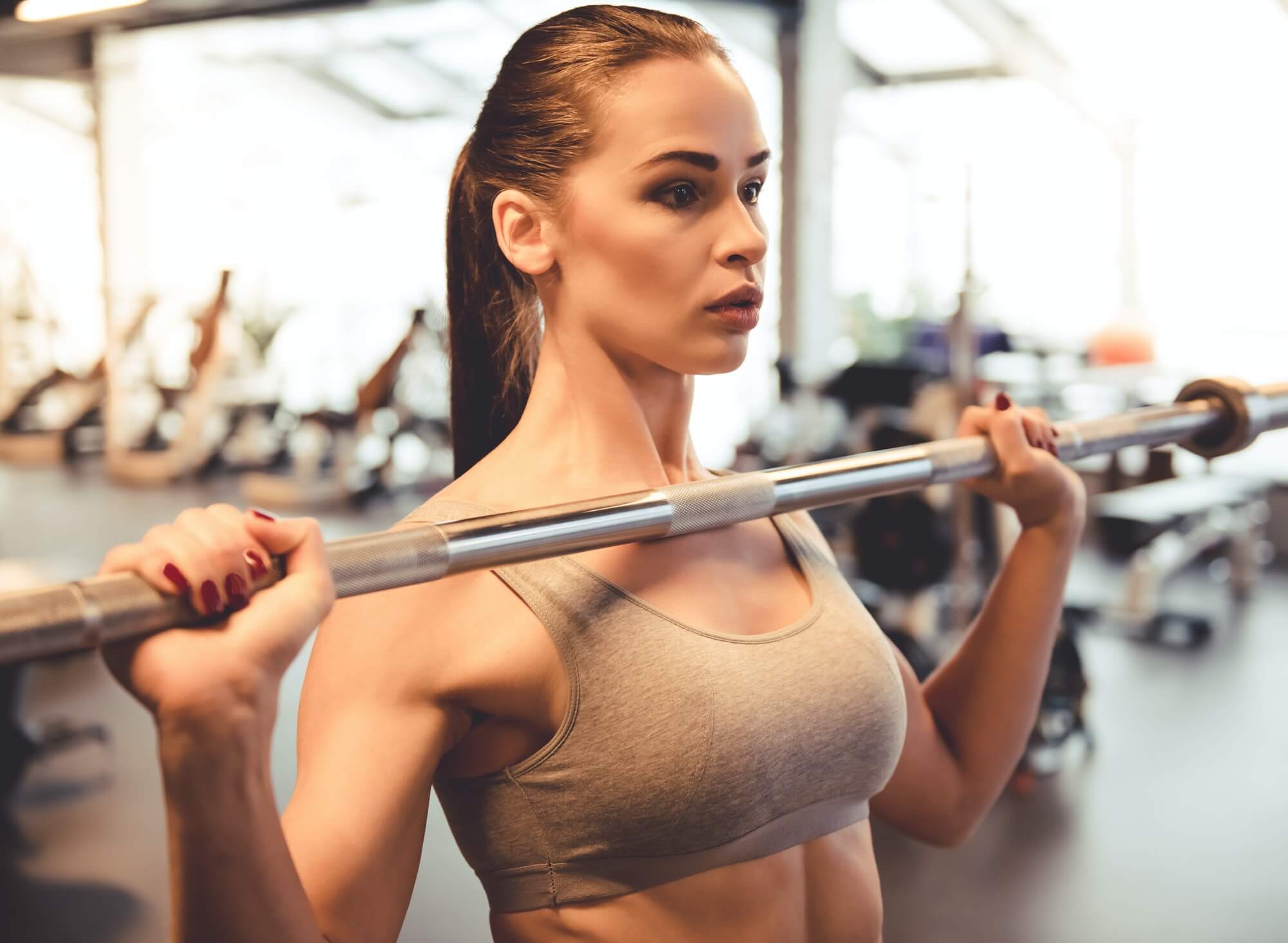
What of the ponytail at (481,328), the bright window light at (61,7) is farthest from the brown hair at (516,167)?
the bright window light at (61,7)

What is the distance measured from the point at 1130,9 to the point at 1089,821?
5723 millimetres

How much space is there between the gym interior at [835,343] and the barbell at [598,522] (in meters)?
0.03

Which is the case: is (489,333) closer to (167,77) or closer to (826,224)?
(826,224)

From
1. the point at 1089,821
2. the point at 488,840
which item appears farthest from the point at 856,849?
the point at 1089,821

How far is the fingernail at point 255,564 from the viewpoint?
2.02 ft

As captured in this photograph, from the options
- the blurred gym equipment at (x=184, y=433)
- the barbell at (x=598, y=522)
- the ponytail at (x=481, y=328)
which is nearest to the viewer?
the barbell at (x=598, y=522)

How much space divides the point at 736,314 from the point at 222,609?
471mm

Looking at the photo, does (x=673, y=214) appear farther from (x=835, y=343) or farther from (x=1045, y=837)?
(x=835, y=343)

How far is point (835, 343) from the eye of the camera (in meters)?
7.66

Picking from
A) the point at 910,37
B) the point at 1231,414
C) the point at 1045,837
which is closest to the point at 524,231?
the point at 1231,414

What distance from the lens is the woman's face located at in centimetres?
91

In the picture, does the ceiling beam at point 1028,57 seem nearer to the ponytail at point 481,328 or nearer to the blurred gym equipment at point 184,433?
the blurred gym equipment at point 184,433

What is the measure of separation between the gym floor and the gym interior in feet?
0.04

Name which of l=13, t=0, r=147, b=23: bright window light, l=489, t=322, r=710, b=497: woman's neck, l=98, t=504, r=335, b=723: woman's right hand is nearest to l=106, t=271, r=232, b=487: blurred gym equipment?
l=13, t=0, r=147, b=23: bright window light
